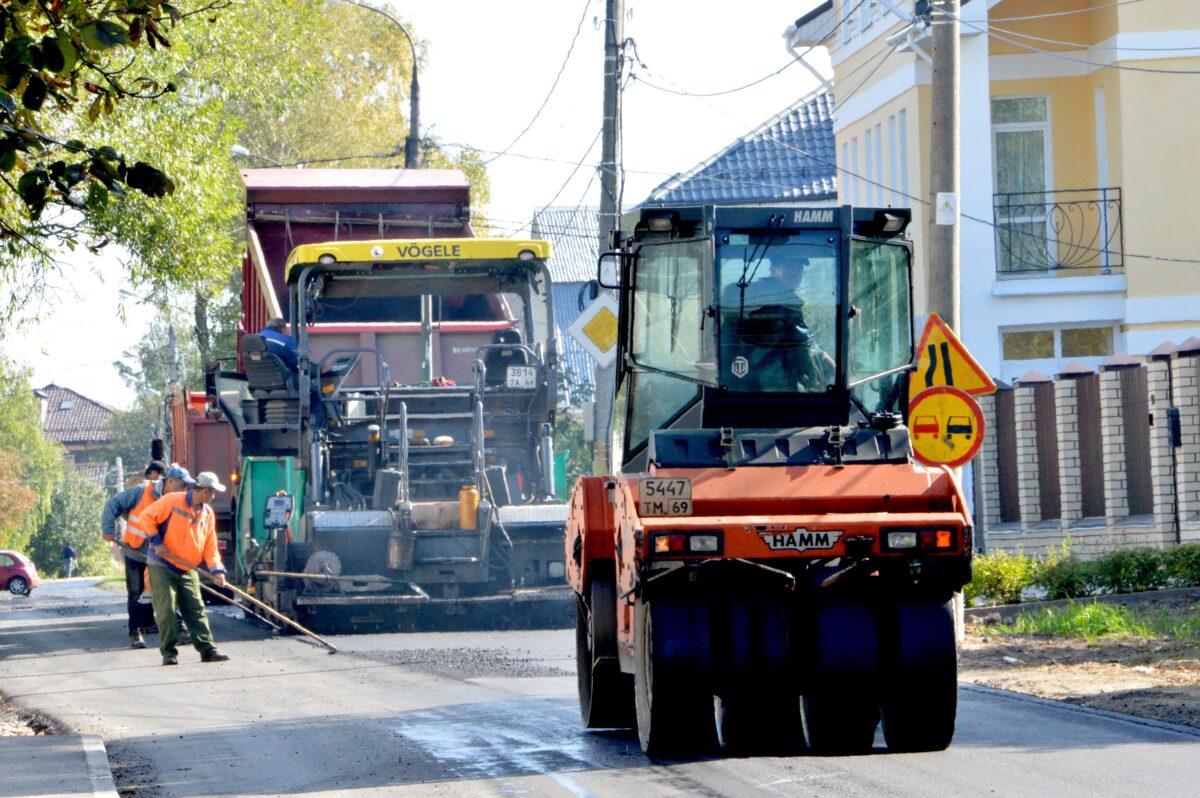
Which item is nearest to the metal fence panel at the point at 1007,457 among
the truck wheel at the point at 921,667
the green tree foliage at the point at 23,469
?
the truck wheel at the point at 921,667

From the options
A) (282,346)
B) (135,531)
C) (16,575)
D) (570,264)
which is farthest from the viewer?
(570,264)

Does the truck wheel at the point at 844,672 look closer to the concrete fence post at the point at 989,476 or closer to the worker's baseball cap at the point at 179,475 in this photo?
the worker's baseball cap at the point at 179,475

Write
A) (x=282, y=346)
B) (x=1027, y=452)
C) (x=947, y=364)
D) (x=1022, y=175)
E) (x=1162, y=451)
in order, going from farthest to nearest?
1. (x=1022, y=175)
2. (x=1027, y=452)
3. (x=1162, y=451)
4. (x=282, y=346)
5. (x=947, y=364)

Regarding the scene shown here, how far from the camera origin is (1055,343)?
2344 cm

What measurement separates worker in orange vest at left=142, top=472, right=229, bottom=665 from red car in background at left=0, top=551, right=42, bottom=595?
27.0 metres

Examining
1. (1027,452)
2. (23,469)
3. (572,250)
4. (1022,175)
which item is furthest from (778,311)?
(23,469)

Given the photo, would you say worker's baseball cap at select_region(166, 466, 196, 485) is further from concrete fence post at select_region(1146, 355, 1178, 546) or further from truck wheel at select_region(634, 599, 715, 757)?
concrete fence post at select_region(1146, 355, 1178, 546)

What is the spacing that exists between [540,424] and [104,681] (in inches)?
187

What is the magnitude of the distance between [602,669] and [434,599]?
642cm

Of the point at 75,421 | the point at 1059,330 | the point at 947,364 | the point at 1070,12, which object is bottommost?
the point at 947,364

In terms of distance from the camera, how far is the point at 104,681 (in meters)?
13.6

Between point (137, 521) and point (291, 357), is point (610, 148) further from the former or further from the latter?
point (137, 521)

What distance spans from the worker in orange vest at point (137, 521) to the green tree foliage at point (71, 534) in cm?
5651

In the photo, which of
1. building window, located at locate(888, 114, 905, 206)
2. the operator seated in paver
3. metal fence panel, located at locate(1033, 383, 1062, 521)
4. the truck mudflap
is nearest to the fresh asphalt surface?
the truck mudflap
